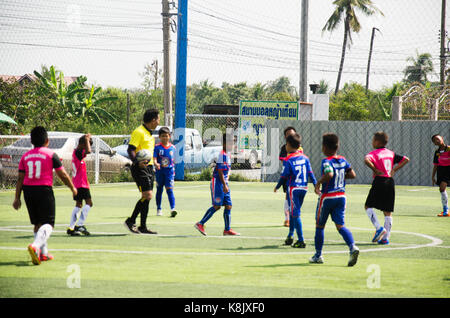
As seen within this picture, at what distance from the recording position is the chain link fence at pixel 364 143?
80.4ft

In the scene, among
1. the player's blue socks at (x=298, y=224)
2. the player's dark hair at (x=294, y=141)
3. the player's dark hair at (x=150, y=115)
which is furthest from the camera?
the player's dark hair at (x=150, y=115)

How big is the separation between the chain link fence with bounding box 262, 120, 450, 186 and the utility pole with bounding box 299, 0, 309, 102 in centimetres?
322

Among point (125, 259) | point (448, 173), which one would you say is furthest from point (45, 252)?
point (448, 173)

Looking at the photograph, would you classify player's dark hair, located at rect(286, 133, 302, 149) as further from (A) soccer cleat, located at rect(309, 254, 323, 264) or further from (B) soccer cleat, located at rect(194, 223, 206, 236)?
(B) soccer cleat, located at rect(194, 223, 206, 236)

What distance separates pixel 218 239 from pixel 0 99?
1988 centimetres

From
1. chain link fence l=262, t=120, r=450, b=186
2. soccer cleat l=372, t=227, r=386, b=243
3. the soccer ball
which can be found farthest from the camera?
chain link fence l=262, t=120, r=450, b=186

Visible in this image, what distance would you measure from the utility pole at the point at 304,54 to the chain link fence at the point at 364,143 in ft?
10.6

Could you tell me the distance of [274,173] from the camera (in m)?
25.6

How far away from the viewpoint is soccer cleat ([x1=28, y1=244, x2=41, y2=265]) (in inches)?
311

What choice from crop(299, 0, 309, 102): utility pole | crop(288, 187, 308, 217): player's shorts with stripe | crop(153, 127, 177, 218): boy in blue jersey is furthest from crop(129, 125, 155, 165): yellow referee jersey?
crop(299, 0, 309, 102): utility pole

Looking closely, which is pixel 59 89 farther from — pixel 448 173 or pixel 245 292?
pixel 245 292

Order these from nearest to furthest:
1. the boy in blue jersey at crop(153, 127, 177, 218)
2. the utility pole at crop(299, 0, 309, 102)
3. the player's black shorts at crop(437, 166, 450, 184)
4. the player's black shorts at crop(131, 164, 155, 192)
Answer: the player's black shorts at crop(131, 164, 155, 192) → the boy in blue jersey at crop(153, 127, 177, 218) → the player's black shorts at crop(437, 166, 450, 184) → the utility pole at crop(299, 0, 309, 102)

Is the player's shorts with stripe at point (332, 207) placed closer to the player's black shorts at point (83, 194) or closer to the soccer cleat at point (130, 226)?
the soccer cleat at point (130, 226)

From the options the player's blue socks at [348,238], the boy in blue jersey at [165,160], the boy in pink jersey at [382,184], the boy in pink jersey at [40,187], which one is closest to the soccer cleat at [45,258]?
the boy in pink jersey at [40,187]
